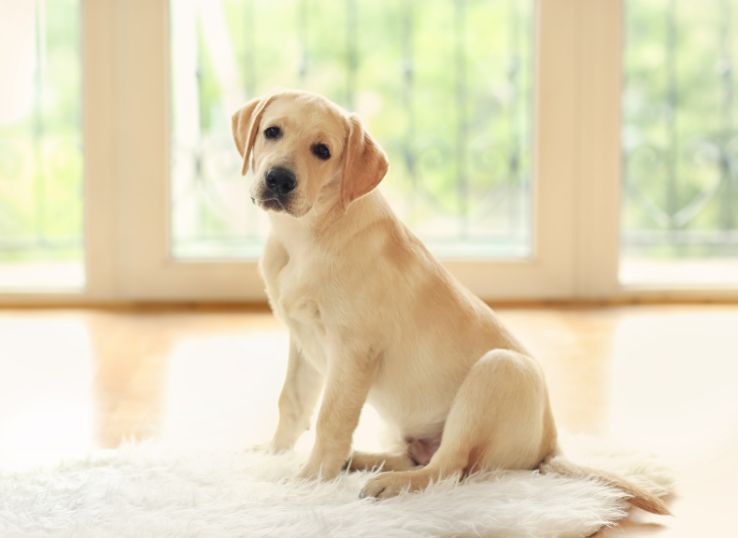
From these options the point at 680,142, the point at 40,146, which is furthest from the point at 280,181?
the point at 680,142

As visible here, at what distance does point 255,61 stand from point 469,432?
9.09 feet

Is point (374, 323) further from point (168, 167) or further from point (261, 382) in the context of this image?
point (168, 167)

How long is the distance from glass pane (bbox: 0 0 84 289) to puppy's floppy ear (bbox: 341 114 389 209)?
2583 millimetres

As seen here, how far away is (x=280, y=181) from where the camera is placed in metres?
2.04

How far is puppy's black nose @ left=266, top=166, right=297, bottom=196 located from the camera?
2.04 metres

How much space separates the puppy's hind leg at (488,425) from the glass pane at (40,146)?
2756 mm

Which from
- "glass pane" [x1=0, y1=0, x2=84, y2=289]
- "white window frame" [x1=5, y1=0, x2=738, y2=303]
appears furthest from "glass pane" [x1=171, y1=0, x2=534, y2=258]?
"glass pane" [x1=0, y1=0, x2=84, y2=289]

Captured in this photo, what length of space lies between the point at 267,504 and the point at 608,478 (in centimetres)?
62

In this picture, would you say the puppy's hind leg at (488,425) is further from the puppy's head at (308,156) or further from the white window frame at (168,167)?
the white window frame at (168,167)

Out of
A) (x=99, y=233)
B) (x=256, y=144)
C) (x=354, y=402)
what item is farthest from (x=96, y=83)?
(x=354, y=402)

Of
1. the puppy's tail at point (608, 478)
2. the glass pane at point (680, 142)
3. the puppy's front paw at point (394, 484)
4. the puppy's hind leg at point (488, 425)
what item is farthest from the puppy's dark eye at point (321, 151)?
the glass pane at point (680, 142)

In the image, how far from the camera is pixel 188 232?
14.9 feet

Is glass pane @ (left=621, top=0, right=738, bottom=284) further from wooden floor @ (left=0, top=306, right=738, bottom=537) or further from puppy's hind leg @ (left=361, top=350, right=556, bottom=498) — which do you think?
puppy's hind leg @ (left=361, top=350, right=556, bottom=498)

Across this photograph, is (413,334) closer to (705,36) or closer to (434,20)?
(434,20)
